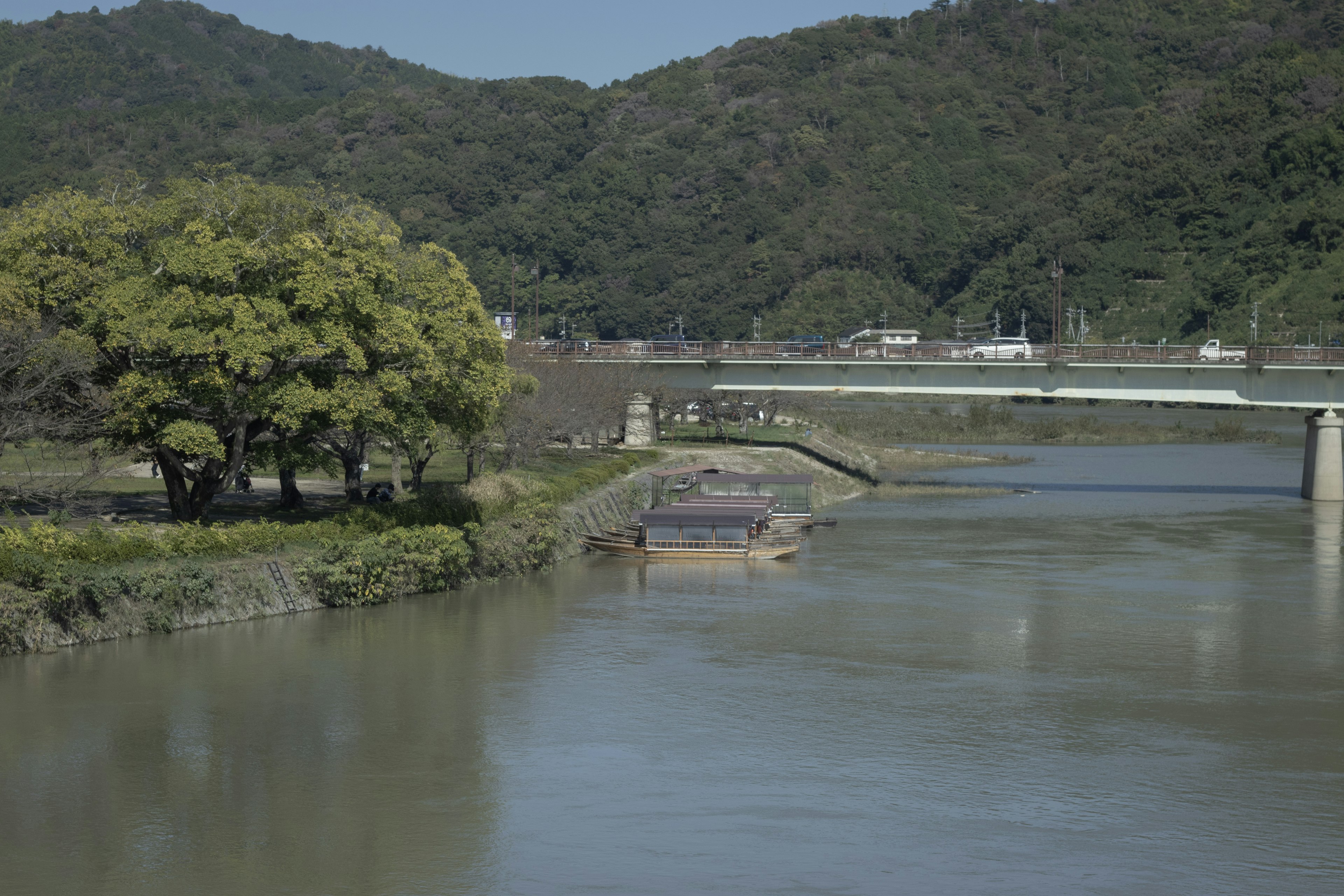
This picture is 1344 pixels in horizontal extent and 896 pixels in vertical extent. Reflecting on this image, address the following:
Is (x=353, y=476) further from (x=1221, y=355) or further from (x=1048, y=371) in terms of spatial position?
(x=1221, y=355)

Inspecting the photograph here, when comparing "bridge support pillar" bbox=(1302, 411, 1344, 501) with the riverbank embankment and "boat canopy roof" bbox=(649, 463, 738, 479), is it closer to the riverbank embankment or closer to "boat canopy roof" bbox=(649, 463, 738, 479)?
"boat canopy roof" bbox=(649, 463, 738, 479)

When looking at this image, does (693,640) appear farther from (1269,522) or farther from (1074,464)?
(1074,464)

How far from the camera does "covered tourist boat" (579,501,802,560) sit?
179 ft

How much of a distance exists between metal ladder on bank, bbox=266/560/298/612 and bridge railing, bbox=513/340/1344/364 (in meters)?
34.6

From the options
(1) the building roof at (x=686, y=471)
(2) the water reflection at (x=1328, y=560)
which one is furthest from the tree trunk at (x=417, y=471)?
(2) the water reflection at (x=1328, y=560)

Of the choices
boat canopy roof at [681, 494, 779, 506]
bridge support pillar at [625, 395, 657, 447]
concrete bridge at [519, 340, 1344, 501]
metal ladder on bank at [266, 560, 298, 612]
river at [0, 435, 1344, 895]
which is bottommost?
river at [0, 435, 1344, 895]

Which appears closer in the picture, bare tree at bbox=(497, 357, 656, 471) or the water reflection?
the water reflection

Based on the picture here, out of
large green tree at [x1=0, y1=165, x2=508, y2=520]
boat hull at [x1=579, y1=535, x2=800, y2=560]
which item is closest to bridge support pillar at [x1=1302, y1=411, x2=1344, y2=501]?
boat hull at [x1=579, y1=535, x2=800, y2=560]

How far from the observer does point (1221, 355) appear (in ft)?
246

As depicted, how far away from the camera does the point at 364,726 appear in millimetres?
29438

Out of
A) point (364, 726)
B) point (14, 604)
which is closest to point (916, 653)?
point (364, 726)

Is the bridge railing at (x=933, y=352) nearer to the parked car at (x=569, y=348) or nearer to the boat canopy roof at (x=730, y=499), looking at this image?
the parked car at (x=569, y=348)

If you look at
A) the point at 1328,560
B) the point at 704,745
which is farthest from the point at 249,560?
the point at 1328,560

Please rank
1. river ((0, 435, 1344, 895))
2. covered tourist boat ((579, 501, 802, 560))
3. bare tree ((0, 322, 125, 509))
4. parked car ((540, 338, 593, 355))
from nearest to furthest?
river ((0, 435, 1344, 895)) → bare tree ((0, 322, 125, 509)) → covered tourist boat ((579, 501, 802, 560)) → parked car ((540, 338, 593, 355))
